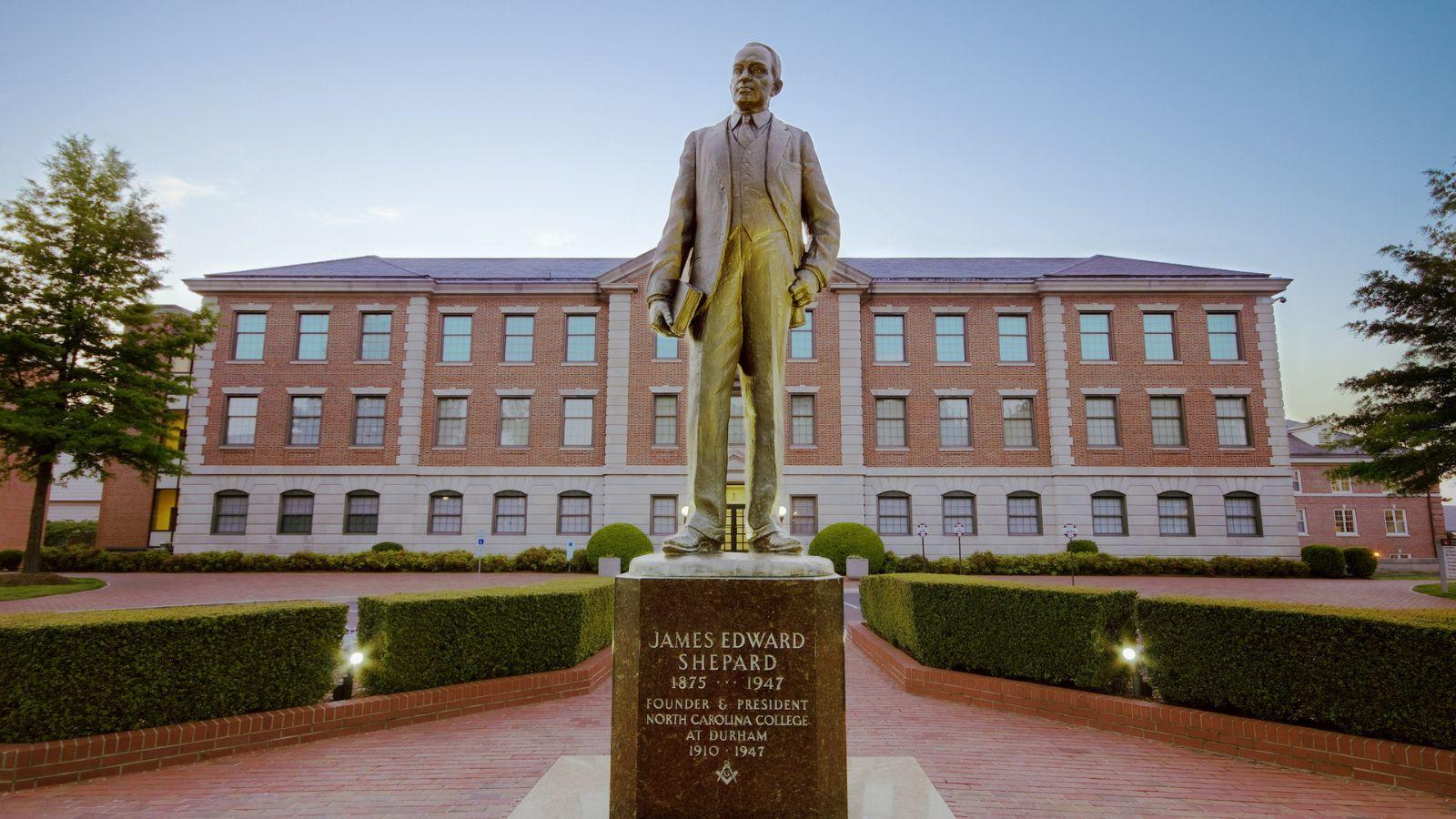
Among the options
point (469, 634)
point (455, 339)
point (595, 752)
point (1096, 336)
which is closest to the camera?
point (595, 752)

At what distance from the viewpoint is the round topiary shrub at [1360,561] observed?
25.7 m

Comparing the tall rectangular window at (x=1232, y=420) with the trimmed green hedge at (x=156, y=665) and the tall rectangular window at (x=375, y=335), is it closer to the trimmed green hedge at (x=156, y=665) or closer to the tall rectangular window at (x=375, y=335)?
the trimmed green hedge at (x=156, y=665)

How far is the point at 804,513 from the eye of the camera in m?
26.8

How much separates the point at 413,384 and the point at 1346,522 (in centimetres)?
5504

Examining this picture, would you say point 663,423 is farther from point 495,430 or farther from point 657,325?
point 657,325

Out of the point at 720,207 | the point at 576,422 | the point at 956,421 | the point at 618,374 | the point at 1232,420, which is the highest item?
the point at 618,374

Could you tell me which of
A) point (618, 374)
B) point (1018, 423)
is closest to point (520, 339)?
point (618, 374)

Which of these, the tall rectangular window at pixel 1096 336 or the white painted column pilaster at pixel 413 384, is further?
the tall rectangular window at pixel 1096 336

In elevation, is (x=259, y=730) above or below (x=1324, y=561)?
below

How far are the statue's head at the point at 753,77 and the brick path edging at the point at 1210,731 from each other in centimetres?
635

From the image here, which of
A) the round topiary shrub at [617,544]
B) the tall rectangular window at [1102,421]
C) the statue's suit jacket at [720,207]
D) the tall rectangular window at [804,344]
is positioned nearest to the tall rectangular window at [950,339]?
the tall rectangular window at [804,344]

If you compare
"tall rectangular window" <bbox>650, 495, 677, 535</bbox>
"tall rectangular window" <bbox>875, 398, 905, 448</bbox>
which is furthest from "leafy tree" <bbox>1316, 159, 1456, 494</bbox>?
"tall rectangular window" <bbox>650, 495, 677, 535</bbox>

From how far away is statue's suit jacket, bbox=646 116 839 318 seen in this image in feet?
14.4

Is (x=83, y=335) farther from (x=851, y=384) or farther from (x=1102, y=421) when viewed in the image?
(x=1102, y=421)
